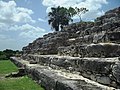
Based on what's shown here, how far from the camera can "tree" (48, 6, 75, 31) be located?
66.9 m

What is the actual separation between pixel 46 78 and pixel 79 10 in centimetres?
5644

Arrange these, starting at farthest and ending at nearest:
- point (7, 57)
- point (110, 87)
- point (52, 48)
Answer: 1. point (7, 57)
2. point (52, 48)
3. point (110, 87)

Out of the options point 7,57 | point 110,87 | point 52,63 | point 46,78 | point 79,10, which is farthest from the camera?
point 79,10

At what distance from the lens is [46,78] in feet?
31.6

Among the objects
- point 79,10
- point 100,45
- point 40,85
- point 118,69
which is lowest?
point 40,85

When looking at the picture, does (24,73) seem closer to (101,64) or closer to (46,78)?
(46,78)

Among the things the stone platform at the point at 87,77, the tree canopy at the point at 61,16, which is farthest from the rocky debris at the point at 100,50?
the tree canopy at the point at 61,16

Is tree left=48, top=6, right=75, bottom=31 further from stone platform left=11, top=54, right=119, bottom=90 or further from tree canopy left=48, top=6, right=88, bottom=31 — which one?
stone platform left=11, top=54, right=119, bottom=90

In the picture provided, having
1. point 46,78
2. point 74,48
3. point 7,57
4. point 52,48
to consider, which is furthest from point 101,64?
point 7,57

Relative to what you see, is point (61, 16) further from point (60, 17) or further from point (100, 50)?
point (100, 50)

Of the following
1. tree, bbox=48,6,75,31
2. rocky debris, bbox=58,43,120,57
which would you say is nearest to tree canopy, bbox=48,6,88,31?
tree, bbox=48,6,75,31

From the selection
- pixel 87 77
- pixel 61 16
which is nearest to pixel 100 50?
pixel 87 77

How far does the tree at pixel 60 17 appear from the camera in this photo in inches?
2633

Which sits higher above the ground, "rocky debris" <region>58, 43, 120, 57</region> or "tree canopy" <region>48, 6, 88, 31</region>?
"tree canopy" <region>48, 6, 88, 31</region>
